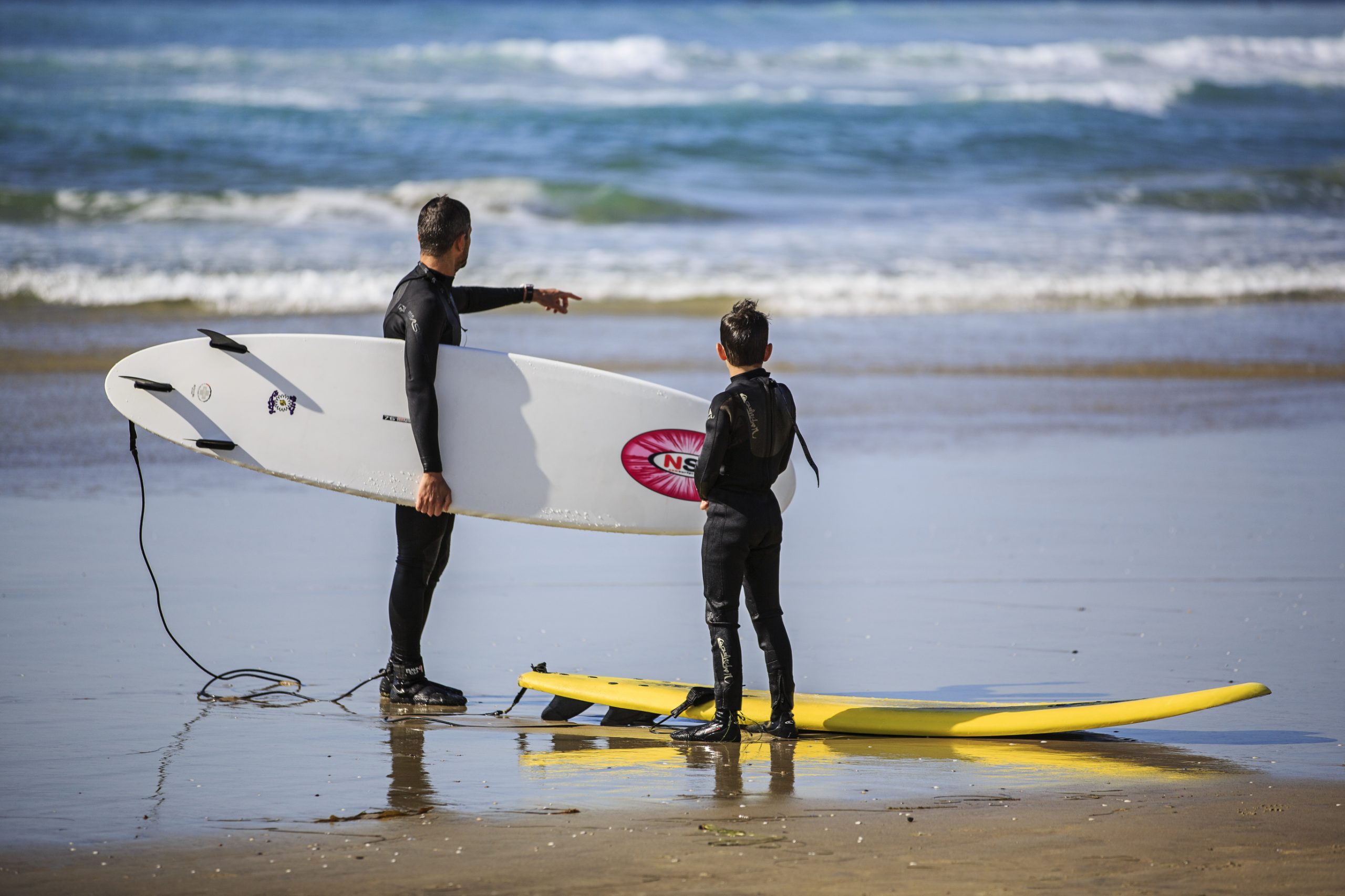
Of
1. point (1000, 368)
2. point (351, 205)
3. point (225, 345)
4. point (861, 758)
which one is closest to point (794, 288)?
point (1000, 368)

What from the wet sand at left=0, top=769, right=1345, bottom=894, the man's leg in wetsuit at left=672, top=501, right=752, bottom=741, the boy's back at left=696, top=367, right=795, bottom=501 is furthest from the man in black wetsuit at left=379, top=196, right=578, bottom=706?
the wet sand at left=0, top=769, right=1345, bottom=894

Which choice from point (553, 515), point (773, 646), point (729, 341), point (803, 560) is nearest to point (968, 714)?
point (773, 646)

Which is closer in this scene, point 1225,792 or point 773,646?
point 1225,792

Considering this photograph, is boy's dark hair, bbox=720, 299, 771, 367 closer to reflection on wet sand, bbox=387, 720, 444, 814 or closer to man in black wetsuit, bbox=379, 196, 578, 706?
man in black wetsuit, bbox=379, 196, 578, 706

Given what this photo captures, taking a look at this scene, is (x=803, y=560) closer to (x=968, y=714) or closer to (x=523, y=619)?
(x=523, y=619)

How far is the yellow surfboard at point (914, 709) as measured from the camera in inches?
135

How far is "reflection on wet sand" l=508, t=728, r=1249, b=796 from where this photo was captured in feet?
10.7

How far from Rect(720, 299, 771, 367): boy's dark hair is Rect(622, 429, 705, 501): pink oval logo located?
873 mm

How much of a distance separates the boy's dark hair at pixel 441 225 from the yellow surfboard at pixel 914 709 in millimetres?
1261

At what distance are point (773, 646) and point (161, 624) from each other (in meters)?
2.19

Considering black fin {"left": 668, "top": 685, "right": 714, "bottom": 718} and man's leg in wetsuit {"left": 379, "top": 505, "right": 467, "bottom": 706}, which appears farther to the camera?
man's leg in wetsuit {"left": 379, "top": 505, "right": 467, "bottom": 706}

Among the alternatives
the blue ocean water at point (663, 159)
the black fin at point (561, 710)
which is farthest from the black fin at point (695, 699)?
the blue ocean water at point (663, 159)

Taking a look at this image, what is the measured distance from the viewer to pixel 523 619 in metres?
4.66

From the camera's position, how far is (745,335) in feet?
11.5
